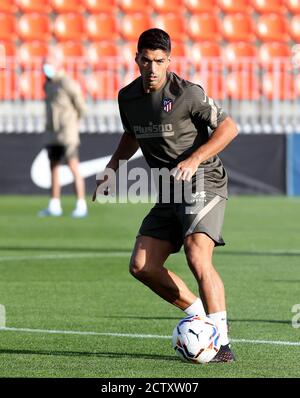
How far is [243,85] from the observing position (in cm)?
2386

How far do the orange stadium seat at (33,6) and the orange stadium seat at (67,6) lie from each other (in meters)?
0.18

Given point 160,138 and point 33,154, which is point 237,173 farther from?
point 160,138

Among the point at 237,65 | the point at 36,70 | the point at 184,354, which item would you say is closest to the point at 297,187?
the point at 237,65

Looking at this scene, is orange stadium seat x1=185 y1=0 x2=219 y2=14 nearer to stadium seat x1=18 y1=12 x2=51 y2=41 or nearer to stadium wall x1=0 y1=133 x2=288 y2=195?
stadium seat x1=18 y1=12 x2=51 y2=41

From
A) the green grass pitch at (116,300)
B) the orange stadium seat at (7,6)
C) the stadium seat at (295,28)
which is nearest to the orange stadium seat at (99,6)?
the orange stadium seat at (7,6)

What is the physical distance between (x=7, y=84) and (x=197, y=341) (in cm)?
1710

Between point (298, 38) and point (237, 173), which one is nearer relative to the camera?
point (237, 173)

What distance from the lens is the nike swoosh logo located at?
879 inches

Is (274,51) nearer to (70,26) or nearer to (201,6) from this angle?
(201,6)

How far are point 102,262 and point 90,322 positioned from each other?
402cm

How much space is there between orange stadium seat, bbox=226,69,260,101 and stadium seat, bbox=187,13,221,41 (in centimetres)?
224

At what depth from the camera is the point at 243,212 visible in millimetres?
19766

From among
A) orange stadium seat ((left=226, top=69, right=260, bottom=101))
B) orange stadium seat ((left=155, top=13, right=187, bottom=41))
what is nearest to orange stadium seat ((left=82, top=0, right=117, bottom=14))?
orange stadium seat ((left=155, top=13, right=187, bottom=41))

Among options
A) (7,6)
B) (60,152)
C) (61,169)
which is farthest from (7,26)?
(60,152)
